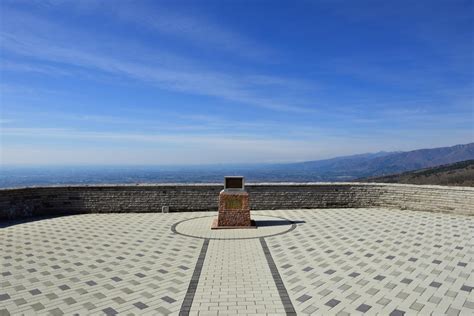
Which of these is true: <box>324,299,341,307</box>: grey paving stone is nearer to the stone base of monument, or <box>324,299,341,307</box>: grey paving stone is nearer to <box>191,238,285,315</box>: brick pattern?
<box>191,238,285,315</box>: brick pattern

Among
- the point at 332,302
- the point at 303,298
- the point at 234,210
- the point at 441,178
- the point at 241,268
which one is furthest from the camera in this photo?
the point at 441,178

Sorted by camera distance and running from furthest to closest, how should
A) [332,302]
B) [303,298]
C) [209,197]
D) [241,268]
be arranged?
[209,197] → [241,268] → [303,298] → [332,302]

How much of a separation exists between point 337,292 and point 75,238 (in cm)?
817

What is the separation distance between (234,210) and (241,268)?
444cm

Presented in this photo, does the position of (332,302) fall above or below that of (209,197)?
below

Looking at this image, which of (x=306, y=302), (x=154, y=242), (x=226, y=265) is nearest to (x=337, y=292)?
(x=306, y=302)

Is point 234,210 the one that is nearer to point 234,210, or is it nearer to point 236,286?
point 234,210

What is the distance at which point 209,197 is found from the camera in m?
15.0

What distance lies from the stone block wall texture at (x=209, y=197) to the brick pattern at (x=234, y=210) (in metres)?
3.29

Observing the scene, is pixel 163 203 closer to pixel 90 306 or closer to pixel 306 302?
pixel 90 306

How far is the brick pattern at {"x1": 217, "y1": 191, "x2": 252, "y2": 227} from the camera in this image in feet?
38.1

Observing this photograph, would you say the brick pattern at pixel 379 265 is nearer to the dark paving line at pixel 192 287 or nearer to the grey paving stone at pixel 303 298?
the grey paving stone at pixel 303 298

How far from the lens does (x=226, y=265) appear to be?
24.4ft

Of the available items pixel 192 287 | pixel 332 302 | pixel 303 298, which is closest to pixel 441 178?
pixel 332 302
